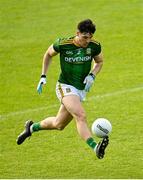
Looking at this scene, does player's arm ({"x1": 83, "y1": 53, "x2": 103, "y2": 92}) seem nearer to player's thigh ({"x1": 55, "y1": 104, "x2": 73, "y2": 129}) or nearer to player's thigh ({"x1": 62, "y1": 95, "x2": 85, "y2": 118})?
player's thigh ({"x1": 62, "y1": 95, "x2": 85, "y2": 118})

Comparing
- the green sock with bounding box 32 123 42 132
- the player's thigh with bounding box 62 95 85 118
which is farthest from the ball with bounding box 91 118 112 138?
the green sock with bounding box 32 123 42 132

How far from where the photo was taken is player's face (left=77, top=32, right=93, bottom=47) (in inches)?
548

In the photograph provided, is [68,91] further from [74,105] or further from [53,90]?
[53,90]

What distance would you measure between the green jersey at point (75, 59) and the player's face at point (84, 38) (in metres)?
0.13

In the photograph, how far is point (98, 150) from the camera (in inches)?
526

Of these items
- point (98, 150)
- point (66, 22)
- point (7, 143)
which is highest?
point (98, 150)

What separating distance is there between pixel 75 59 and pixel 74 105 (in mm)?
931

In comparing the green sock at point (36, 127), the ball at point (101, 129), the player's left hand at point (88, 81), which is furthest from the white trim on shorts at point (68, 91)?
the green sock at point (36, 127)

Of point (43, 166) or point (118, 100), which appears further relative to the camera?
point (118, 100)

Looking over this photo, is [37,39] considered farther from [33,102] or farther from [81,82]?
[81,82]

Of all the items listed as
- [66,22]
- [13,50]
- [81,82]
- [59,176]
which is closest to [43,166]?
[59,176]

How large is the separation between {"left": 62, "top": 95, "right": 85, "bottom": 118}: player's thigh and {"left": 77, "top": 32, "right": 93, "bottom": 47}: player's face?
0.98m

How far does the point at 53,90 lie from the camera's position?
20938 millimetres

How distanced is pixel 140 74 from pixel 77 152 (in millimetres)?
6767
